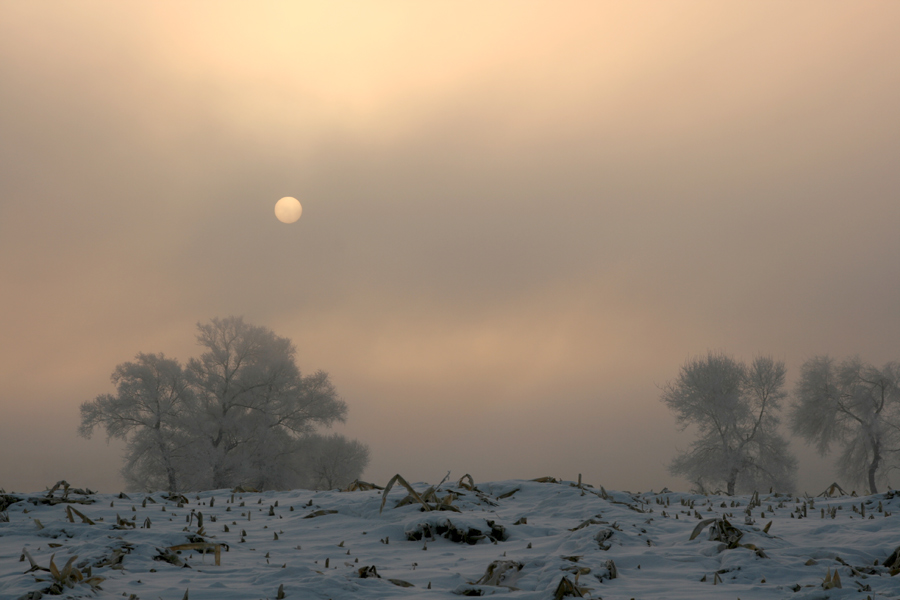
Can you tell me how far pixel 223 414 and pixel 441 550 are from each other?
2884cm

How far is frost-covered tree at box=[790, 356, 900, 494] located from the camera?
32.5m

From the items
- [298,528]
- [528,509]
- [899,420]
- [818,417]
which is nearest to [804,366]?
[818,417]

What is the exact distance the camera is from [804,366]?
34.8m

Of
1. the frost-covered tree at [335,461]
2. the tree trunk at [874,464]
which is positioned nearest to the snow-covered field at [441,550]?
the frost-covered tree at [335,461]

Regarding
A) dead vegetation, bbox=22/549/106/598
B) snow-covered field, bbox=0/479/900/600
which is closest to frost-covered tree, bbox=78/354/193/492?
snow-covered field, bbox=0/479/900/600

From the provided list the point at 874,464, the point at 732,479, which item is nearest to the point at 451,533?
the point at 732,479

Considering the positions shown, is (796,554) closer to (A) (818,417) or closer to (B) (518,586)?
(B) (518,586)

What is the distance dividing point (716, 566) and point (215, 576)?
152 inches

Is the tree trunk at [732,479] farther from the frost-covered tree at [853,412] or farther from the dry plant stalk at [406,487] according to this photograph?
the dry plant stalk at [406,487]

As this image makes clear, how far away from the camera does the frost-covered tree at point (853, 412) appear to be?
3250 centimetres

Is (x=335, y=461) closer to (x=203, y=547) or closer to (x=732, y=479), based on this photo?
(x=732, y=479)

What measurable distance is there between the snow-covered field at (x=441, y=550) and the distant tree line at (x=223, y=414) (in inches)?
922

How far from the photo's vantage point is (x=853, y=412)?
33594mm

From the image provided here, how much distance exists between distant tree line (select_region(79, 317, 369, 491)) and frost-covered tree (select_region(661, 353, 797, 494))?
20690 millimetres
